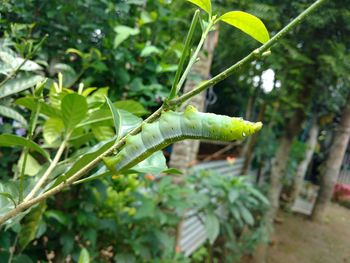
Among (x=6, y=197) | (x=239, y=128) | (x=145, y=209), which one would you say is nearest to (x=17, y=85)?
(x=6, y=197)

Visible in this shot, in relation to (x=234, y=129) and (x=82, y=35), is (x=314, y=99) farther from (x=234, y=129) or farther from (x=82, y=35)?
(x=234, y=129)

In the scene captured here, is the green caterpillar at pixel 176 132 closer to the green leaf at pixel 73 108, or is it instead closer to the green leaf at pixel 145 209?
the green leaf at pixel 73 108

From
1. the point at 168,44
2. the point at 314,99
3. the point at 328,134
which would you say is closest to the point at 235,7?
the point at 168,44

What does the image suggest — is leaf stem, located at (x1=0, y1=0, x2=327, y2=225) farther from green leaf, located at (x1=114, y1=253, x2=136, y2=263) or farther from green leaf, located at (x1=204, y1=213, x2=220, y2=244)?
green leaf, located at (x1=204, y1=213, x2=220, y2=244)

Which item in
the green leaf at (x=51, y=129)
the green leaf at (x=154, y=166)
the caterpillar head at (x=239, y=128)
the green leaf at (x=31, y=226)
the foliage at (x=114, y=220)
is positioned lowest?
the foliage at (x=114, y=220)

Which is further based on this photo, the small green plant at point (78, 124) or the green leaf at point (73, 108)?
the green leaf at point (73, 108)

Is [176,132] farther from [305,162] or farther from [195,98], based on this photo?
[305,162]

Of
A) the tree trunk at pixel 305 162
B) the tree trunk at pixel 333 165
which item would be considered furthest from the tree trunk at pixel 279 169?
the tree trunk at pixel 305 162
